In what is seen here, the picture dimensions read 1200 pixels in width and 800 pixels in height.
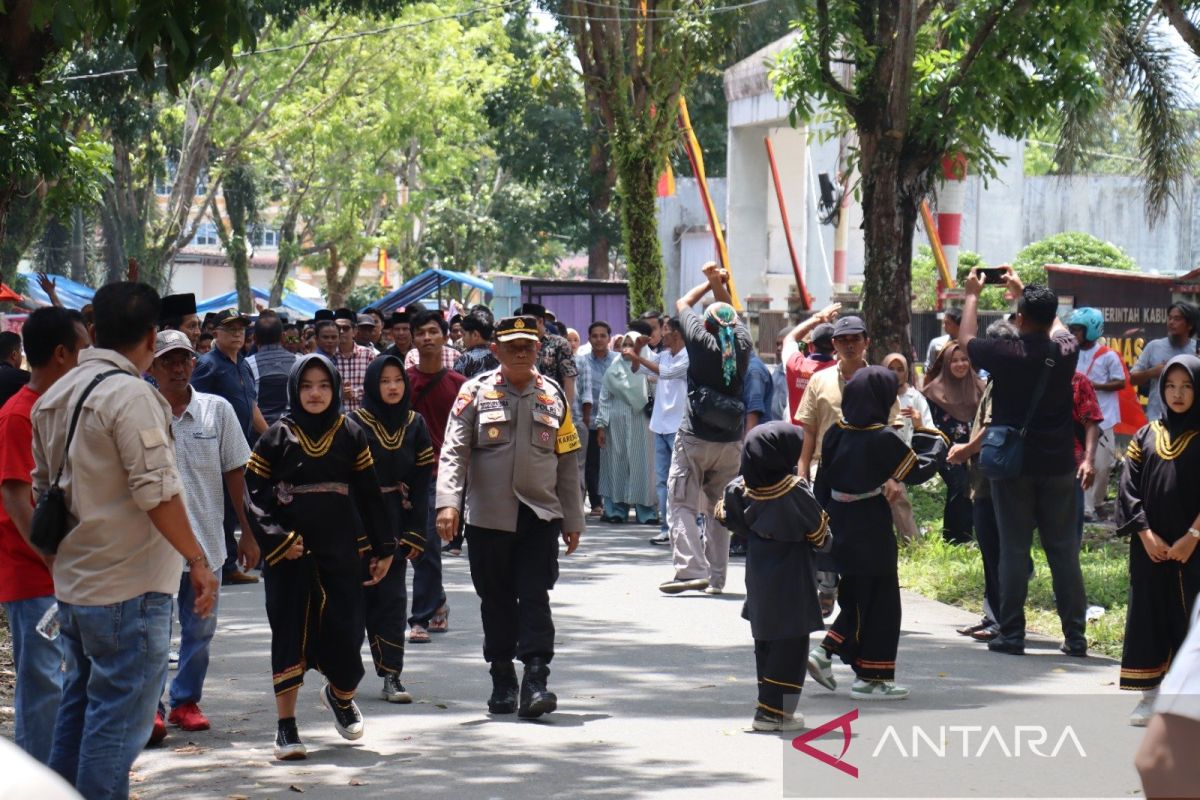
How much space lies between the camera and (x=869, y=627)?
8.16 metres

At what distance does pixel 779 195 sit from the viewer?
30.0 metres

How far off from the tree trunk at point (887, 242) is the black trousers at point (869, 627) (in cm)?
728

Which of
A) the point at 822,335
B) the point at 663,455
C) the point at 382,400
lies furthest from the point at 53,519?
the point at 663,455

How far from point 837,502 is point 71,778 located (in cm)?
423

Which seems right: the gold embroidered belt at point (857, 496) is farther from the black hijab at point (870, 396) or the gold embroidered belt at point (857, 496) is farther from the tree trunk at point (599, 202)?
the tree trunk at point (599, 202)

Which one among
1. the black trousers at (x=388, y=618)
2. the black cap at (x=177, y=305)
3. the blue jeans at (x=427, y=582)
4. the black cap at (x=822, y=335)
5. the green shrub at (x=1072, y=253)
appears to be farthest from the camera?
the green shrub at (x=1072, y=253)

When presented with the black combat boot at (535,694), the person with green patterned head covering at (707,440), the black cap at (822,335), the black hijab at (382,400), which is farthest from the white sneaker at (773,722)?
the black cap at (822,335)

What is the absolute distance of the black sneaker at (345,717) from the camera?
289 inches

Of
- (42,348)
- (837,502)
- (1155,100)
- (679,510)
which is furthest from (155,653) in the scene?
(1155,100)

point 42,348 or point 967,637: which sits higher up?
point 42,348

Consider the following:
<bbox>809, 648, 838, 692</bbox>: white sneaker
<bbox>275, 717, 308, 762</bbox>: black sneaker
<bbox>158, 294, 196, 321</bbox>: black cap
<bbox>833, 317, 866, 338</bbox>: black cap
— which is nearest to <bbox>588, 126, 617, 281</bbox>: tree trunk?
<bbox>833, 317, 866, 338</bbox>: black cap

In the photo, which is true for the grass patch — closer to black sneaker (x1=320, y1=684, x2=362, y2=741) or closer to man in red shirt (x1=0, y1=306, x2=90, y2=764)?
black sneaker (x1=320, y1=684, x2=362, y2=741)

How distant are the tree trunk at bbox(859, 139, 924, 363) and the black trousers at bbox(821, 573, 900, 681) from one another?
7.28m

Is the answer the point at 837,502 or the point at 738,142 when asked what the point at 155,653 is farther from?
the point at 738,142
